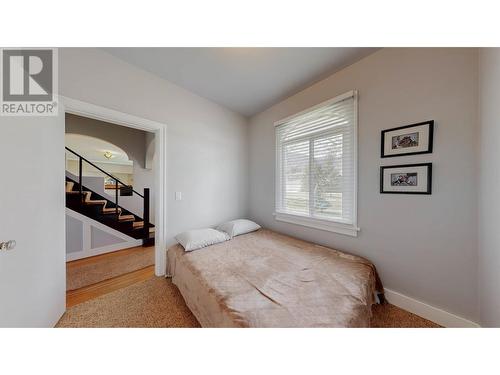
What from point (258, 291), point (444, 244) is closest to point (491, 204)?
point (444, 244)

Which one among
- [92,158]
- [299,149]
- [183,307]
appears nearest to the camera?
[183,307]

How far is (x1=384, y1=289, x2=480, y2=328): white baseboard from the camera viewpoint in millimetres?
1280

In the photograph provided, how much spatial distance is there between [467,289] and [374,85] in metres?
1.87

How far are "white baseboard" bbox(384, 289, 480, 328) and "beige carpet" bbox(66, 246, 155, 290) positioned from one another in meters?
3.04

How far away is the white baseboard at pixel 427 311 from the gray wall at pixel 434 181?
4 centimetres

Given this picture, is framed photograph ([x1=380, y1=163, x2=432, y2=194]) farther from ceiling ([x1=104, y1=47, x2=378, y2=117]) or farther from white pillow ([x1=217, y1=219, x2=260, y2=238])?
white pillow ([x1=217, y1=219, x2=260, y2=238])

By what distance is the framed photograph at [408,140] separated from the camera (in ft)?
4.51

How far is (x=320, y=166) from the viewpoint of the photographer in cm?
212

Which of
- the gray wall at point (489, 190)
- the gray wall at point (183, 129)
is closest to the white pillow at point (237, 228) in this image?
the gray wall at point (183, 129)

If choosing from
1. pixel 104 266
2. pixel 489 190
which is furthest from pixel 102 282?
pixel 489 190

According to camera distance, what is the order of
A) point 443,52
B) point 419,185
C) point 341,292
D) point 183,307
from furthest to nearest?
point 183,307
point 419,185
point 443,52
point 341,292

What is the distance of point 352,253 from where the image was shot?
1828 millimetres

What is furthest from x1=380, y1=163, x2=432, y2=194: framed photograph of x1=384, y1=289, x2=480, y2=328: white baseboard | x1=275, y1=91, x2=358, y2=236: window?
x1=384, y1=289, x2=480, y2=328: white baseboard

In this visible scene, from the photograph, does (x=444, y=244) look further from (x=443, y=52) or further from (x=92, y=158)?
(x=92, y=158)
